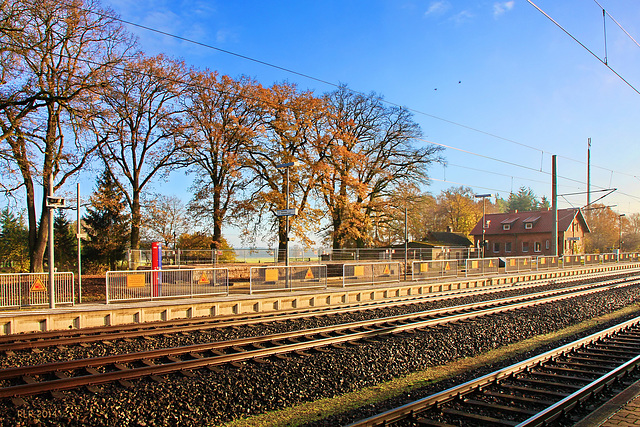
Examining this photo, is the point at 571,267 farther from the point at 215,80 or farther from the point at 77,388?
the point at 77,388

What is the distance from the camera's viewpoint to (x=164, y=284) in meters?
17.2

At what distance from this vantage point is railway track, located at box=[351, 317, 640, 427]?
6.32 metres

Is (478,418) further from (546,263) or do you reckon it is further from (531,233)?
(531,233)

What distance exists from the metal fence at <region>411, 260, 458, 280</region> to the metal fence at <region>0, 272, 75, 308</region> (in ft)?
56.5

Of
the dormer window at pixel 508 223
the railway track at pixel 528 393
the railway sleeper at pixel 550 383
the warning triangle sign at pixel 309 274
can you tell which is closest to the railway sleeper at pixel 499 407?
the railway track at pixel 528 393

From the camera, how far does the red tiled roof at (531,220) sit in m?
66.5

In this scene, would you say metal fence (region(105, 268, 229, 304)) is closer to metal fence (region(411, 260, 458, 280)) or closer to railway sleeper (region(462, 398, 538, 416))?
metal fence (region(411, 260, 458, 280))

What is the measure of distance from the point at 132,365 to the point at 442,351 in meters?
6.79

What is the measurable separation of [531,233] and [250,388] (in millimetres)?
67504

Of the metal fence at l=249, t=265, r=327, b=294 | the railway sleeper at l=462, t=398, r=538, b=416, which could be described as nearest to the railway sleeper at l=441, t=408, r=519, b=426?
the railway sleeper at l=462, t=398, r=538, b=416

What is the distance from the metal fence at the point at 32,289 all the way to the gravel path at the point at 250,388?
20.7 ft

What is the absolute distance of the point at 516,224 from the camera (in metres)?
70.1

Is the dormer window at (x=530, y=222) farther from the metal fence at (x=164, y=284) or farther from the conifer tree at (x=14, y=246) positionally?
the conifer tree at (x=14, y=246)

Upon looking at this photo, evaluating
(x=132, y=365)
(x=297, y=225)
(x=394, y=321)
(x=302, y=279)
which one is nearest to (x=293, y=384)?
(x=132, y=365)
